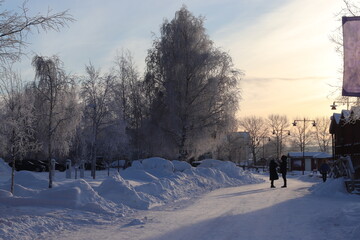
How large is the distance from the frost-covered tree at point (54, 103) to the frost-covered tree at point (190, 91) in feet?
48.9

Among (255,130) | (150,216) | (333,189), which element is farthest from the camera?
(255,130)

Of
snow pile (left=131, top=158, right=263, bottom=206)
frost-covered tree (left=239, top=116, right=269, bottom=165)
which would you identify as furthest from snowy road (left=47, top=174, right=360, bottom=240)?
frost-covered tree (left=239, top=116, right=269, bottom=165)

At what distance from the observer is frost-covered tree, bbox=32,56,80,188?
62.8 ft

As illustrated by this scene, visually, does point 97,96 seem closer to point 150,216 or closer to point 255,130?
point 150,216

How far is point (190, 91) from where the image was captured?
35969 millimetres

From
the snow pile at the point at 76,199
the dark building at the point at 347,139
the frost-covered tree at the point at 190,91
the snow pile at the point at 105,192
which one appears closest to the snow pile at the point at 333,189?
the dark building at the point at 347,139

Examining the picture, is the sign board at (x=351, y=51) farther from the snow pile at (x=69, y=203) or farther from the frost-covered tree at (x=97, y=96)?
the frost-covered tree at (x=97, y=96)

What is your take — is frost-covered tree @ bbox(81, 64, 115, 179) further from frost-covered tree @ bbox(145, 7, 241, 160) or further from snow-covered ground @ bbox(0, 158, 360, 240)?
snow-covered ground @ bbox(0, 158, 360, 240)

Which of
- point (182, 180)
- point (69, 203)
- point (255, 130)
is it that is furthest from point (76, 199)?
point (255, 130)

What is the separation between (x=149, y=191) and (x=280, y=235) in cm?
810

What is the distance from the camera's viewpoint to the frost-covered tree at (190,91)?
3556cm

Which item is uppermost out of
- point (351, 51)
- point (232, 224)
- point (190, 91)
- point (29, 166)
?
point (190, 91)

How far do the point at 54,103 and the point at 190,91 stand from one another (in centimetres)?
1763

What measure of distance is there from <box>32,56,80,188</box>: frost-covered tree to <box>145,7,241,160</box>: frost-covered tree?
14.9m
